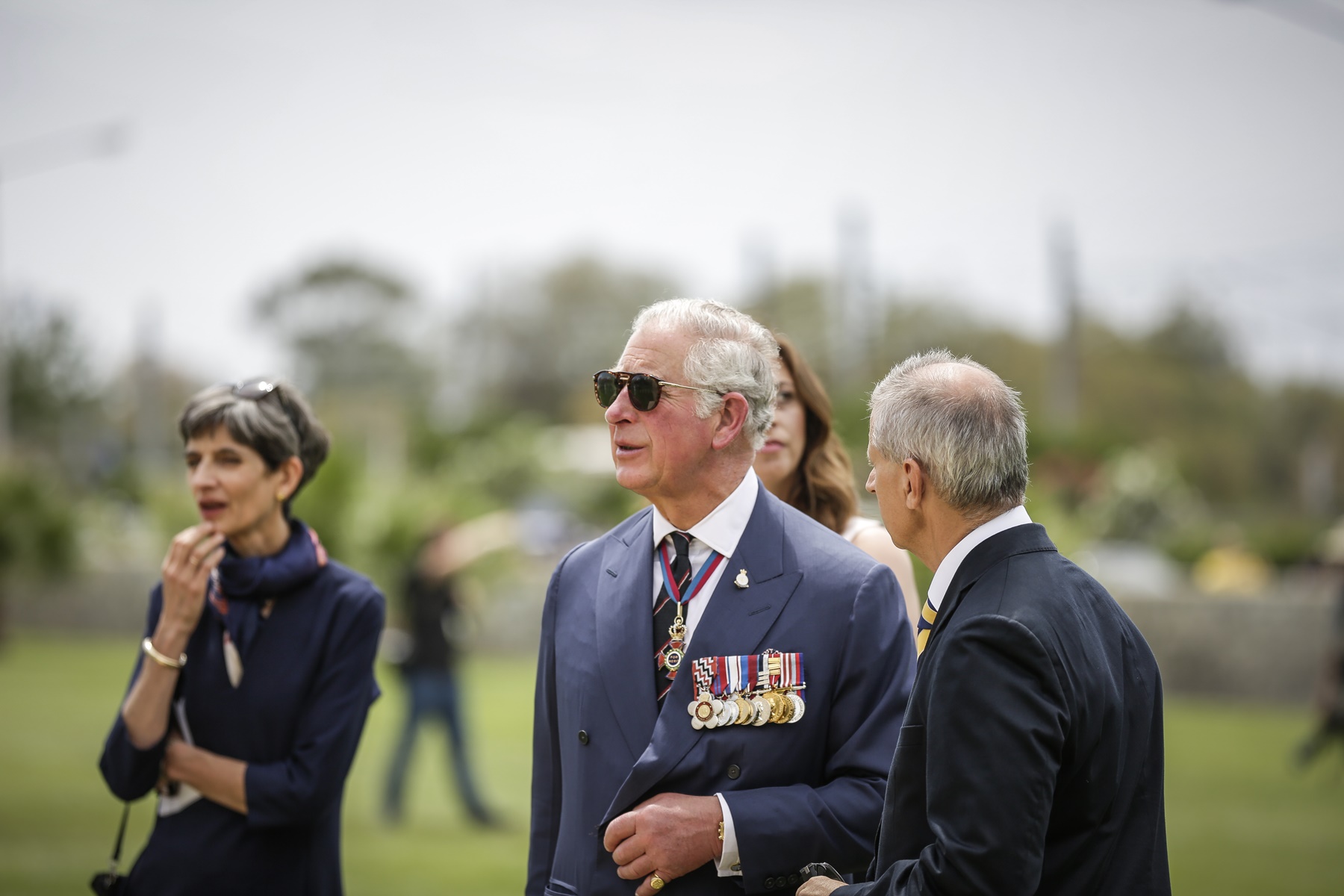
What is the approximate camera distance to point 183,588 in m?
3.30

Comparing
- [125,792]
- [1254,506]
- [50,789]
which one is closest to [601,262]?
[1254,506]

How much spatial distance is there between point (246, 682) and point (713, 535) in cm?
146

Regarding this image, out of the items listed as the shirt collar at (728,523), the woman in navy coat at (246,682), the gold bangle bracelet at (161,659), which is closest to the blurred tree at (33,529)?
the woman in navy coat at (246,682)

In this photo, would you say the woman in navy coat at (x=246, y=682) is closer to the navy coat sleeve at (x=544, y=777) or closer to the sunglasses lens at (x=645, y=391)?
the navy coat sleeve at (x=544, y=777)

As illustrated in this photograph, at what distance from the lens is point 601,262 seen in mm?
80562

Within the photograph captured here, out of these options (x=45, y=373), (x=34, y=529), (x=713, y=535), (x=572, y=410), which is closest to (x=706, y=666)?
(x=713, y=535)

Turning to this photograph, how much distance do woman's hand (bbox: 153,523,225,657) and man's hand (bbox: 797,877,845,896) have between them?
1844 millimetres

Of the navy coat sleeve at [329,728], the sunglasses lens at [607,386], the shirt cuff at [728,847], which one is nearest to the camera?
the shirt cuff at [728,847]

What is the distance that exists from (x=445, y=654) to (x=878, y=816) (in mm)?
7155

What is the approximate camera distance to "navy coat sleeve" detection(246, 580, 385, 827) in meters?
3.24

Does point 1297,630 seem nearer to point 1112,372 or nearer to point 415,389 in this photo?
point 1112,372

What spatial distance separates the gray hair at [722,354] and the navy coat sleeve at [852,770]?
20.5 inches

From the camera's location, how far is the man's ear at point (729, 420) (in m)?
2.93

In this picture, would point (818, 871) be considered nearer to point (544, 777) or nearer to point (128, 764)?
point (544, 777)
